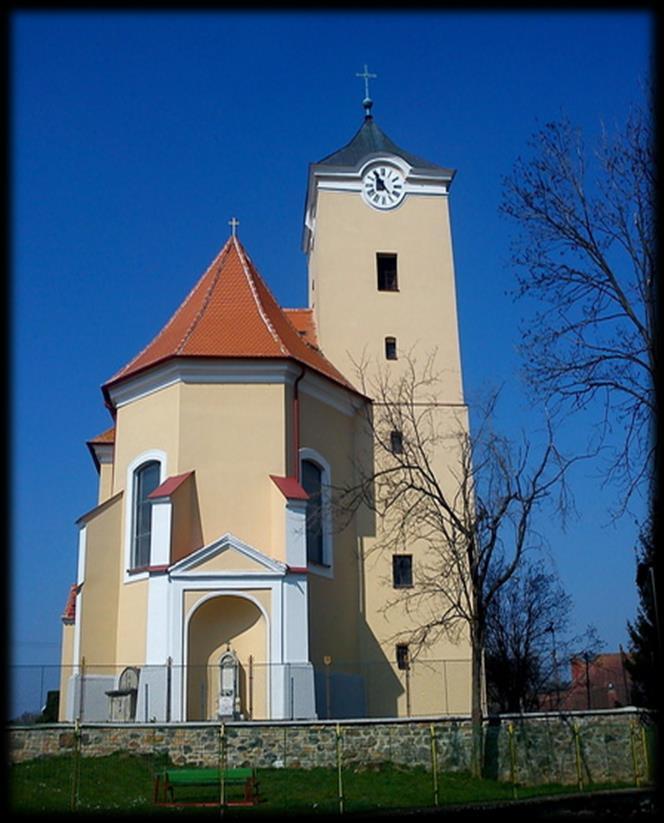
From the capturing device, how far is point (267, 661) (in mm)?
21453

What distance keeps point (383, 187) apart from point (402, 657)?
14.0m

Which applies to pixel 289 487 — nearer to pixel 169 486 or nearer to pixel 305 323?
pixel 169 486

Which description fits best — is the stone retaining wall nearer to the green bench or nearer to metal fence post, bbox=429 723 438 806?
metal fence post, bbox=429 723 438 806

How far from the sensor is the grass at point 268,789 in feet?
51.1

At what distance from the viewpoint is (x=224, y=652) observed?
71.7 feet

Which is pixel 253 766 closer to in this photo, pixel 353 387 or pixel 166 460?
pixel 166 460

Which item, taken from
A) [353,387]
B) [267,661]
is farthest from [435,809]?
[353,387]

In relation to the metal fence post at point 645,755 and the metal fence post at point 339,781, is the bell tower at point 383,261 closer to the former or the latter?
the metal fence post at point 645,755

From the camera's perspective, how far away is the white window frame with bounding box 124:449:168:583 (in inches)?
936

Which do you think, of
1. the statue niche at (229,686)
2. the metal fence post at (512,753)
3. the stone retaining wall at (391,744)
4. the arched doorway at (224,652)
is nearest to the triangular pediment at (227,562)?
the arched doorway at (224,652)

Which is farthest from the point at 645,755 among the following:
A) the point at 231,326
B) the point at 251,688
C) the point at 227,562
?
the point at 231,326

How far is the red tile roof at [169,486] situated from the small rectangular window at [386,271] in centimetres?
915

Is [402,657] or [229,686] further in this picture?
A: [402,657]

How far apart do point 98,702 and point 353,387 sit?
10.7m
